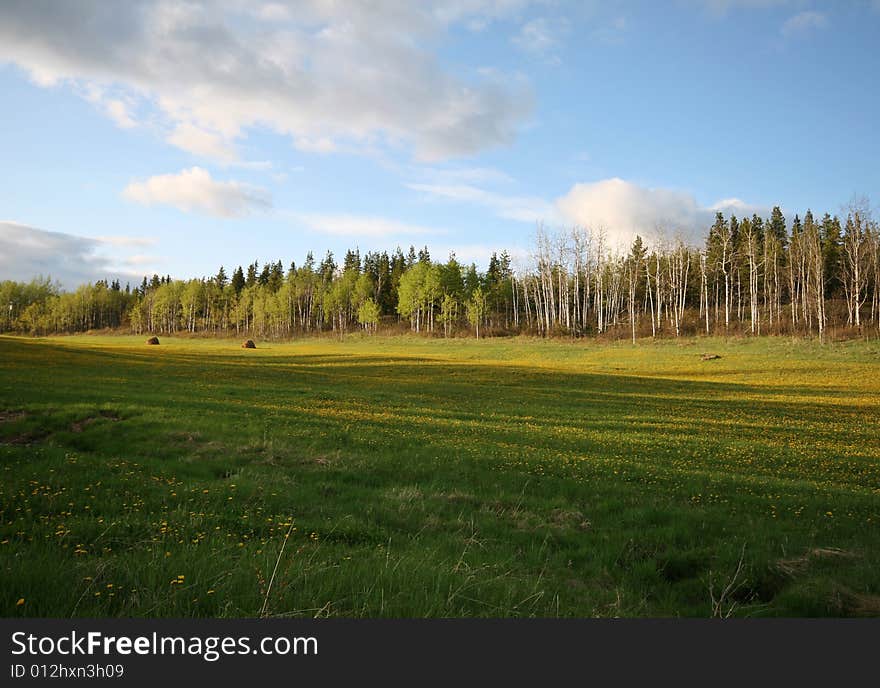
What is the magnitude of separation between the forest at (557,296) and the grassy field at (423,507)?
6210cm

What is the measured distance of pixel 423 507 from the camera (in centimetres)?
941

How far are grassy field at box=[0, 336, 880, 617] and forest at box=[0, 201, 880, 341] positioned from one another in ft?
204


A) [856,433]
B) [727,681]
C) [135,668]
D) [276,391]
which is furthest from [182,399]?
[856,433]

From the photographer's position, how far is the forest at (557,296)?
263 ft

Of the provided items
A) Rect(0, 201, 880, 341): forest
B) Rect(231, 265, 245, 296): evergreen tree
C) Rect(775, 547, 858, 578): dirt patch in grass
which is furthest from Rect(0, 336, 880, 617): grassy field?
Rect(231, 265, 245, 296): evergreen tree

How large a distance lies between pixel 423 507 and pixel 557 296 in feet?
355

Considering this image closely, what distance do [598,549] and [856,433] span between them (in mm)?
18481

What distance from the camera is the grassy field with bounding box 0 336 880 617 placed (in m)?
4.87

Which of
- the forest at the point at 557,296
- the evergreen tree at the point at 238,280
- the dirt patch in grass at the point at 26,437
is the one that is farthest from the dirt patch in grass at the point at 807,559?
the evergreen tree at the point at 238,280

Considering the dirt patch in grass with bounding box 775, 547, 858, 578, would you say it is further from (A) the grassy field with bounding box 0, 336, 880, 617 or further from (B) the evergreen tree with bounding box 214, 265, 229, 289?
(B) the evergreen tree with bounding box 214, 265, 229, 289

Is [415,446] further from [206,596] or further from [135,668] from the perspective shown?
[135,668]

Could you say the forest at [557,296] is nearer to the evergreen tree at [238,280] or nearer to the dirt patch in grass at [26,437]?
the evergreen tree at [238,280]

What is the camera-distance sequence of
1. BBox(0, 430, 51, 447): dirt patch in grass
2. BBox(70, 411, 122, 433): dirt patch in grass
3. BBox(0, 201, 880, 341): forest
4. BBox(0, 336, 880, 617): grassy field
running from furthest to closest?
1. BBox(0, 201, 880, 341): forest
2. BBox(70, 411, 122, 433): dirt patch in grass
3. BBox(0, 430, 51, 447): dirt patch in grass
4. BBox(0, 336, 880, 617): grassy field

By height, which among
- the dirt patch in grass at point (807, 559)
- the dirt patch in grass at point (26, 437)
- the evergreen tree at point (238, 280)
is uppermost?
the evergreen tree at point (238, 280)
